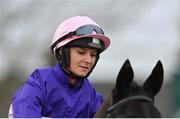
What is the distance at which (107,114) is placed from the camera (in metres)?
5.81

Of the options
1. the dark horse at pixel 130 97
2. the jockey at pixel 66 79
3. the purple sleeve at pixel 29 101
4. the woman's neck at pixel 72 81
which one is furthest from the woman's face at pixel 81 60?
the dark horse at pixel 130 97

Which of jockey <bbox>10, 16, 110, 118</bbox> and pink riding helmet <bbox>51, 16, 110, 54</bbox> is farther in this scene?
pink riding helmet <bbox>51, 16, 110, 54</bbox>

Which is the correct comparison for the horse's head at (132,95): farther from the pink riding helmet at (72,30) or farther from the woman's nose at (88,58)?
the pink riding helmet at (72,30)

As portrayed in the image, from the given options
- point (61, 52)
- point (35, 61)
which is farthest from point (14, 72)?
point (61, 52)

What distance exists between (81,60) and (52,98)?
36cm

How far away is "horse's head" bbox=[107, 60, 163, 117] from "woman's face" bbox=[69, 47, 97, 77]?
571mm

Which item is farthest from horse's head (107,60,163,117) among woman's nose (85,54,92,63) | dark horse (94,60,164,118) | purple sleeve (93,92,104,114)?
purple sleeve (93,92,104,114)

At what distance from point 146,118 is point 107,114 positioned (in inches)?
15.1

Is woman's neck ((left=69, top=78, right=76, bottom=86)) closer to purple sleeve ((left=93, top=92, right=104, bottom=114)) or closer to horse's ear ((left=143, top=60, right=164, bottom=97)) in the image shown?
purple sleeve ((left=93, top=92, right=104, bottom=114))

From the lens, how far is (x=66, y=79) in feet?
21.3

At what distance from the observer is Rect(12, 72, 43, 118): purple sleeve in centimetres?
620

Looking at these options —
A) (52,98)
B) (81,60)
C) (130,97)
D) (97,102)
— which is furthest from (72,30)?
(130,97)

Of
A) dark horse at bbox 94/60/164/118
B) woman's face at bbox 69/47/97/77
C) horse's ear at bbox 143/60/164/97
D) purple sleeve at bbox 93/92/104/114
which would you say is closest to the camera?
dark horse at bbox 94/60/164/118

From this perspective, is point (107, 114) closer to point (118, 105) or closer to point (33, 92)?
point (118, 105)
